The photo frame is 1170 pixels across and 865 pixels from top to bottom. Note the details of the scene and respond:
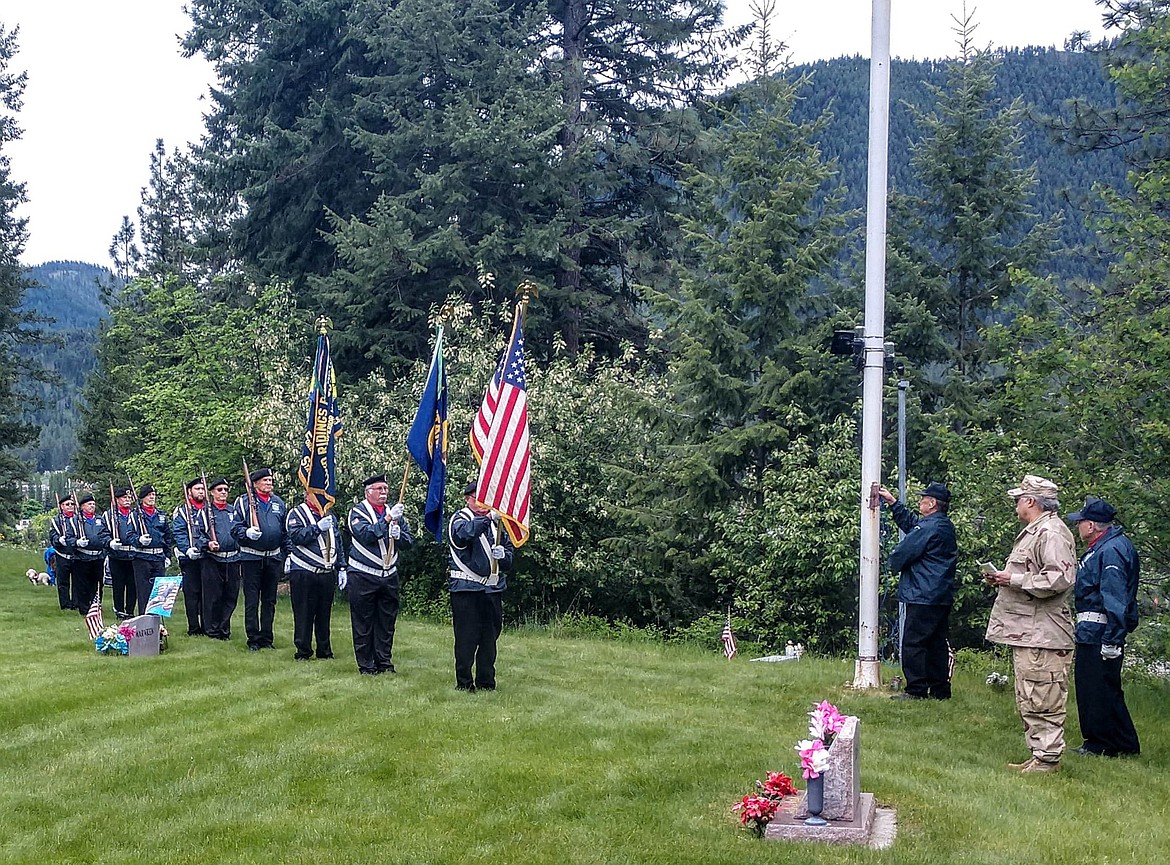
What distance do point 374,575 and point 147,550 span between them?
28.2 ft

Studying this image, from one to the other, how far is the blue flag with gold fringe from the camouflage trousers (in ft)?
19.3

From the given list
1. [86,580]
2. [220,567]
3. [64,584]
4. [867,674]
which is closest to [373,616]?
[220,567]

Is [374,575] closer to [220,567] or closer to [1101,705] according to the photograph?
[220,567]

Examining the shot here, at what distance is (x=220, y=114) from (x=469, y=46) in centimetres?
1035

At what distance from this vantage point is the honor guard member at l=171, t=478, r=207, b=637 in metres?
17.8

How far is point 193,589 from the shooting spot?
1830 centimetres

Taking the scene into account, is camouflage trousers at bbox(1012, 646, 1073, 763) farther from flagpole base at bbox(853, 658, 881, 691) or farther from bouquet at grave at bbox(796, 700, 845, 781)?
flagpole base at bbox(853, 658, 881, 691)

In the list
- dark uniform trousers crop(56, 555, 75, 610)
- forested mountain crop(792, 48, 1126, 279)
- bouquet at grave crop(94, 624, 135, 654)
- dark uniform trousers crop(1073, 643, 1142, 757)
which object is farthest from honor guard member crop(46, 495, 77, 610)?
dark uniform trousers crop(1073, 643, 1142, 757)

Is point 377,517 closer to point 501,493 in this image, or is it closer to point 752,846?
point 501,493

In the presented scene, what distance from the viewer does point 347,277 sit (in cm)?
3022

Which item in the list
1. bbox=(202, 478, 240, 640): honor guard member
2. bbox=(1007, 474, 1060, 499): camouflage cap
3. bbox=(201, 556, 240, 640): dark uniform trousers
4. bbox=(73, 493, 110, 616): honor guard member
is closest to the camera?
bbox=(1007, 474, 1060, 499): camouflage cap

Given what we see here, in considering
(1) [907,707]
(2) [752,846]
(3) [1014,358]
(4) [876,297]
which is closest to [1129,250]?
(3) [1014,358]

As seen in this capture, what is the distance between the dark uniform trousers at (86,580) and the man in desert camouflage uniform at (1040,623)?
16361 millimetres

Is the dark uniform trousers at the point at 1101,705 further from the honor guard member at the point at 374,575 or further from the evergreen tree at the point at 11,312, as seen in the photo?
the evergreen tree at the point at 11,312
